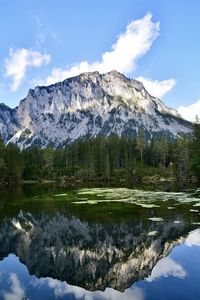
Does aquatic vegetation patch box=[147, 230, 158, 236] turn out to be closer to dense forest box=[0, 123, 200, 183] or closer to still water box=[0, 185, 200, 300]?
still water box=[0, 185, 200, 300]

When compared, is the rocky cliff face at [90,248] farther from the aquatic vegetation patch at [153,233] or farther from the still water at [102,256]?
the aquatic vegetation patch at [153,233]

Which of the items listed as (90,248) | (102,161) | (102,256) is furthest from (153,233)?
(102,161)

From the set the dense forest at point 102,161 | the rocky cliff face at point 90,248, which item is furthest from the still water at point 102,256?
the dense forest at point 102,161

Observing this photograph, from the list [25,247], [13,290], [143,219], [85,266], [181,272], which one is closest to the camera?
[13,290]

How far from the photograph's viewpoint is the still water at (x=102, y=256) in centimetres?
1488

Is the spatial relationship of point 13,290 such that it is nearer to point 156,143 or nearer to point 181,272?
point 181,272

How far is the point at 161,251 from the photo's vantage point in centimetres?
2045

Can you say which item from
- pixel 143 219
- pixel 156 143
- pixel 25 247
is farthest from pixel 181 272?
pixel 156 143

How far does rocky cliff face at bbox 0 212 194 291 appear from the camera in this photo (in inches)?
669

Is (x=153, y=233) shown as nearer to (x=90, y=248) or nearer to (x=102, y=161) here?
(x=90, y=248)

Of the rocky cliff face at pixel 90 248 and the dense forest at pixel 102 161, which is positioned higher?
the dense forest at pixel 102 161

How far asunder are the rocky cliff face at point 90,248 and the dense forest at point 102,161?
72394 millimetres

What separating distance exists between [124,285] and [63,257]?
6.05m

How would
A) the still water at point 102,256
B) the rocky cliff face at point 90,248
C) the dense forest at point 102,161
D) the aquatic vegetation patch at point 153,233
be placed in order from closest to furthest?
the still water at point 102,256 → the rocky cliff face at point 90,248 → the aquatic vegetation patch at point 153,233 → the dense forest at point 102,161
